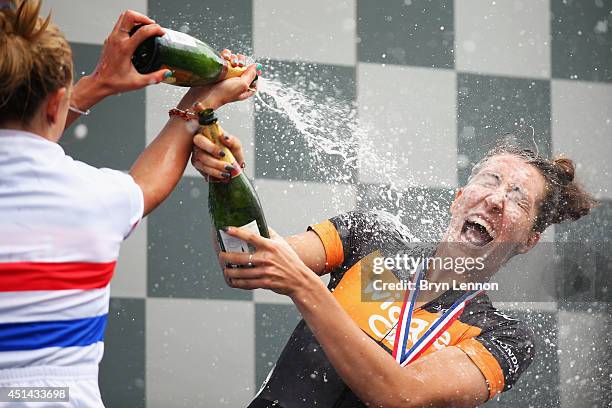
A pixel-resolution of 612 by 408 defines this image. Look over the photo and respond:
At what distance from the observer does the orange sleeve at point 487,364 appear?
1556mm

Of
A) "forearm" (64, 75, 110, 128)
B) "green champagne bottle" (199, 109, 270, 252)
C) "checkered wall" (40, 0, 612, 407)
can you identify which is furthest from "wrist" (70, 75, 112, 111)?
"checkered wall" (40, 0, 612, 407)

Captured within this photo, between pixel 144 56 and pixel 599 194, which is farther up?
pixel 144 56

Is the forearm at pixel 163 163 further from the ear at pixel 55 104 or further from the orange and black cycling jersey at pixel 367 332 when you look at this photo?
the orange and black cycling jersey at pixel 367 332

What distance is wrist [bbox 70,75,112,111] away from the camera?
116 centimetres

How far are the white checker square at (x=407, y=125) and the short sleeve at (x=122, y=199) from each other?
1409mm

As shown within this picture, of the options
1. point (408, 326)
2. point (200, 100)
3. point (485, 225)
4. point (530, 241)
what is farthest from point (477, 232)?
point (200, 100)

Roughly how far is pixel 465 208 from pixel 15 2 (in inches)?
53.5

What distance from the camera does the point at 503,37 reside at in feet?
8.30

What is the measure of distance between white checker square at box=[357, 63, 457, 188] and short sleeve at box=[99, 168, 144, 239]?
141cm

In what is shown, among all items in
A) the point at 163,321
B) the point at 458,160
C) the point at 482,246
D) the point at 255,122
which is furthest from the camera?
the point at 458,160

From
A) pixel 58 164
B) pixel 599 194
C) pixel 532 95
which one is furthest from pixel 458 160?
pixel 58 164

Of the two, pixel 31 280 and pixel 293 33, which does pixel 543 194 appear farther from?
pixel 31 280

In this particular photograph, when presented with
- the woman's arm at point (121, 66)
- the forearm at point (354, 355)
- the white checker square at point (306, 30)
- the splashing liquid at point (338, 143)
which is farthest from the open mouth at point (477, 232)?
the woman's arm at point (121, 66)

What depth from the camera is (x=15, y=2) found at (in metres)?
0.90
